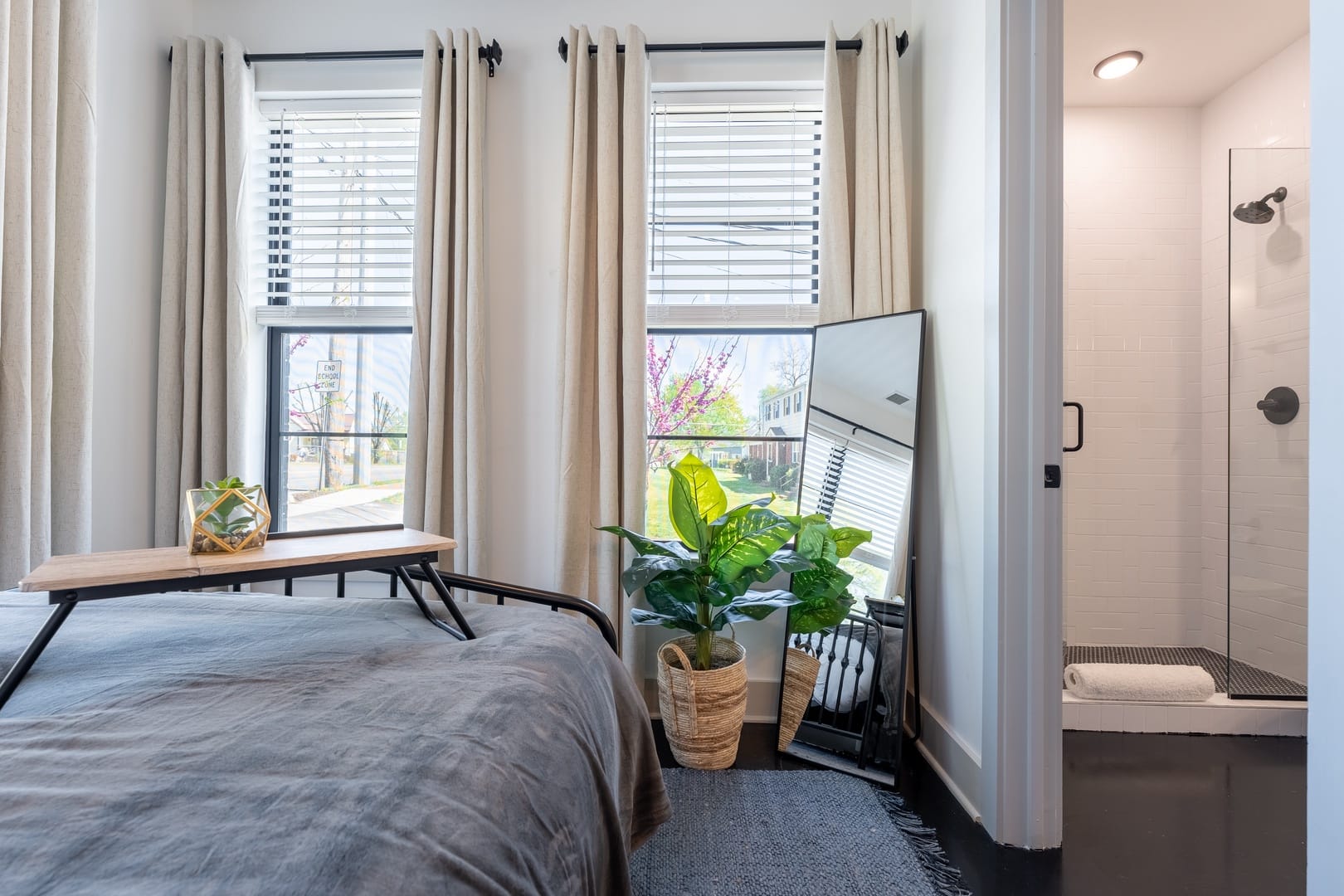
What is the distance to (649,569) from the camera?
192cm

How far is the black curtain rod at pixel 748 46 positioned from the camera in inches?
89.0

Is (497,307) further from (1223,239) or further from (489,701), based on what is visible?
(1223,239)

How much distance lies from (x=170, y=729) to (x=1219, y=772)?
2.62 meters

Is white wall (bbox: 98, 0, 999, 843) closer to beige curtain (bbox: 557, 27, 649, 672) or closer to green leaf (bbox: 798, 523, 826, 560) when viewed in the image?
beige curtain (bbox: 557, 27, 649, 672)

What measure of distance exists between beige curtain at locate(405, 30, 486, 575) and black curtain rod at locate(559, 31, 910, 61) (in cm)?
46

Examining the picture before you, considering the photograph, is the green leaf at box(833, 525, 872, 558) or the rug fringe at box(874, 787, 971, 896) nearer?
the rug fringe at box(874, 787, 971, 896)

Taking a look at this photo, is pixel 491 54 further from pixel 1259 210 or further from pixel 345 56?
pixel 1259 210

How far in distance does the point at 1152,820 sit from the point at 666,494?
1.74 m

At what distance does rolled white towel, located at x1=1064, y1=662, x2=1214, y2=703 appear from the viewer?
2.17 meters

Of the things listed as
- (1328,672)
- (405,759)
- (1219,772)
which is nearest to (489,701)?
(405,759)

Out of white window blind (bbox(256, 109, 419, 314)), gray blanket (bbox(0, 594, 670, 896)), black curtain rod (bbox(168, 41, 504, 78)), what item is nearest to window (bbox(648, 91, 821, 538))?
black curtain rod (bbox(168, 41, 504, 78))

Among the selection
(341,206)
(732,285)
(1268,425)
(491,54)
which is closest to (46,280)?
(341,206)

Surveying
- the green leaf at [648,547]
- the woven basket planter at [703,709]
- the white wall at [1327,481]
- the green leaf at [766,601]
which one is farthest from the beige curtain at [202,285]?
the white wall at [1327,481]

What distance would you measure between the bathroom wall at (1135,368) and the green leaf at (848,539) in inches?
58.8
